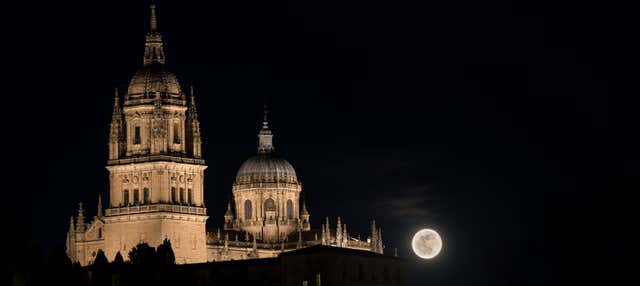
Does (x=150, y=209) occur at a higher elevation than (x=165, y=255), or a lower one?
higher

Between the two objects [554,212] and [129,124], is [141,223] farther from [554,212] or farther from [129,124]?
[554,212]

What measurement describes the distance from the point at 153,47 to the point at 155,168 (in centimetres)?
912

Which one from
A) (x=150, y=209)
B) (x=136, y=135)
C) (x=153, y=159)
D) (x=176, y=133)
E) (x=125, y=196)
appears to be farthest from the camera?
(x=176, y=133)

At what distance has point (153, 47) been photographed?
179 metres

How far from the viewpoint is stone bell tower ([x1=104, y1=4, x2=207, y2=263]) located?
17588 cm

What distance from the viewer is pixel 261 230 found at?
7825 inches

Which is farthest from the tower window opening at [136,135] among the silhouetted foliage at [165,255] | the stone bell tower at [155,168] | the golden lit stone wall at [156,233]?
the silhouetted foliage at [165,255]

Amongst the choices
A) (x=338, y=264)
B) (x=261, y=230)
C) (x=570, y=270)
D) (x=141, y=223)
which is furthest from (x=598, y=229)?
(x=261, y=230)

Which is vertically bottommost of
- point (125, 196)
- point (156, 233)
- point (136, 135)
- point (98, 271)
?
point (98, 271)

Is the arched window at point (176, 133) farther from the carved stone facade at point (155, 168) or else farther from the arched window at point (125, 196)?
the arched window at point (125, 196)

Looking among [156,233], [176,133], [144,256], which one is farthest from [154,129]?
[144,256]

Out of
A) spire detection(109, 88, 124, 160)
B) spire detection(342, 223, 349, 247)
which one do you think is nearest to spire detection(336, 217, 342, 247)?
spire detection(342, 223, 349, 247)

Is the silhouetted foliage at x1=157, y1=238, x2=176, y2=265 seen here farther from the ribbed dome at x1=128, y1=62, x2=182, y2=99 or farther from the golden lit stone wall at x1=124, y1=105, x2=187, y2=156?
the ribbed dome at x1=128, y1=62, x2=182, y2=99

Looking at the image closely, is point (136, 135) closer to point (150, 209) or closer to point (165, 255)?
point (150, 209)
